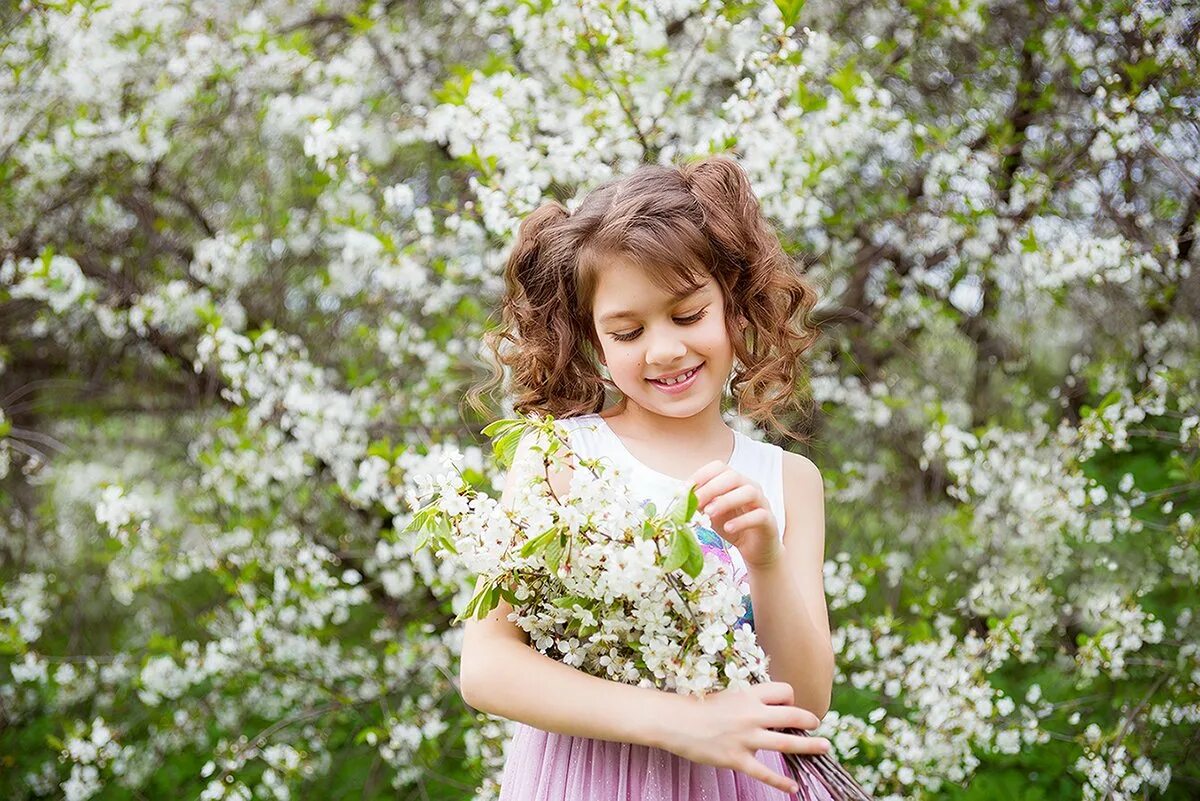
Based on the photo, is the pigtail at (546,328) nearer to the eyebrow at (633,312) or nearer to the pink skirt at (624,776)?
the eyebrow at (633,312)

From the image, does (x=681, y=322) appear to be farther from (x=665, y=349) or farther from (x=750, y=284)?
(x=750, y=284)

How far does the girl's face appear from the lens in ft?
5.40

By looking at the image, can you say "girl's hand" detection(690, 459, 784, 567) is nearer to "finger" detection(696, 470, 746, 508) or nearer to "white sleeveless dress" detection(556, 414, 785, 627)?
"finger" detection(696, 470, 746, 508)

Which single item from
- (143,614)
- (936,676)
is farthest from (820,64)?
(143,614)

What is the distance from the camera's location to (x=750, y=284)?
1.85m

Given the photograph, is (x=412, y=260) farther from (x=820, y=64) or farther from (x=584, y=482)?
(x=584, y=482)

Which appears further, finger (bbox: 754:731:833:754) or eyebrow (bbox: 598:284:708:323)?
eyebrow (bbox: 598:284:708:323)

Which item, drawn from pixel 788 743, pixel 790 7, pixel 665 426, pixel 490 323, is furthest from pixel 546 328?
pixel 490 323

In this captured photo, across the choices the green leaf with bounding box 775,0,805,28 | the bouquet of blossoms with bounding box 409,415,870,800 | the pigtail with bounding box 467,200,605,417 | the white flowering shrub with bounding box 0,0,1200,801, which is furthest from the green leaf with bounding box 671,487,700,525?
the green leaf with bounding box 775,0,805,28

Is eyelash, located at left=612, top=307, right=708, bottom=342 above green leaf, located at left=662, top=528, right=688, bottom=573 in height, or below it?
above

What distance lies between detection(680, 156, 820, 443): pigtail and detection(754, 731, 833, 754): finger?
0.68 metres

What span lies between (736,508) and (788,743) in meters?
0.28

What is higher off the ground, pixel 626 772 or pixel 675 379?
pixel 675 379

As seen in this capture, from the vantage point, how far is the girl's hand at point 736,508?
138 centimetres
